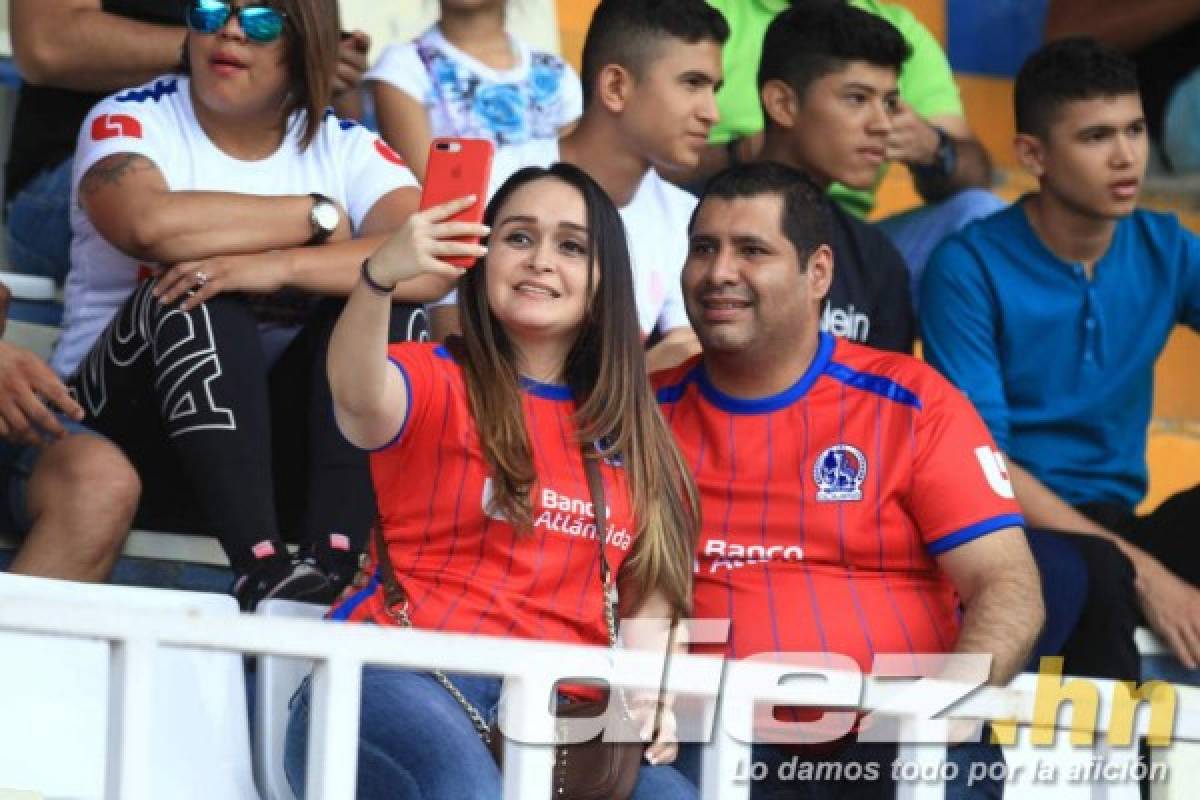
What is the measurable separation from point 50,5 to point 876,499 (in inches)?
70.0

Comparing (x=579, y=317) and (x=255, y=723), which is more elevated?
(x=579, y=317)

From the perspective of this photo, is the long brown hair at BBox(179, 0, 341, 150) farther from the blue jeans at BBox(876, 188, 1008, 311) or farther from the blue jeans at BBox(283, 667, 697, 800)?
the blue jeans at BBox(876, 188, 1008, 311)

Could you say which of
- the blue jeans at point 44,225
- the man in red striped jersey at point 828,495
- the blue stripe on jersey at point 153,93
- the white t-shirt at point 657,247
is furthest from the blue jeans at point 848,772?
the blue jeans at point 44,225

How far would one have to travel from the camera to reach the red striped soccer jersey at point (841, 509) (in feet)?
10.6

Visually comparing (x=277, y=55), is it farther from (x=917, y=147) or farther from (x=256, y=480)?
(x=917, y=147)

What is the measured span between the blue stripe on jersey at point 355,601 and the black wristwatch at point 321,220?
0.84 meters

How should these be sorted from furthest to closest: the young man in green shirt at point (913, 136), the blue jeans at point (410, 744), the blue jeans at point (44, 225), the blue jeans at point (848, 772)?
the young man in green shirt at point (913, 136), the blue jeans at point (44, 225), the blue jeans at point (848, 772), the blue jeans at point (410, 744)

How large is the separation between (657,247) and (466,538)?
4.74 ft

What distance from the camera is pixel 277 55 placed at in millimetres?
3541

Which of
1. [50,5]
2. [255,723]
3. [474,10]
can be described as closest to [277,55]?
[50,5]

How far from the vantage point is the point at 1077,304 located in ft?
13.9

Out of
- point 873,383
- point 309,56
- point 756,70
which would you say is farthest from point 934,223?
point 309,56

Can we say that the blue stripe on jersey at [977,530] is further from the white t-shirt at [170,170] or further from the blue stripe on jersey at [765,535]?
the white t-shirt at [170,170]

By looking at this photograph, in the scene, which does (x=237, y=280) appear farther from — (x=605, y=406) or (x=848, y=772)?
(x=848, y=772)
